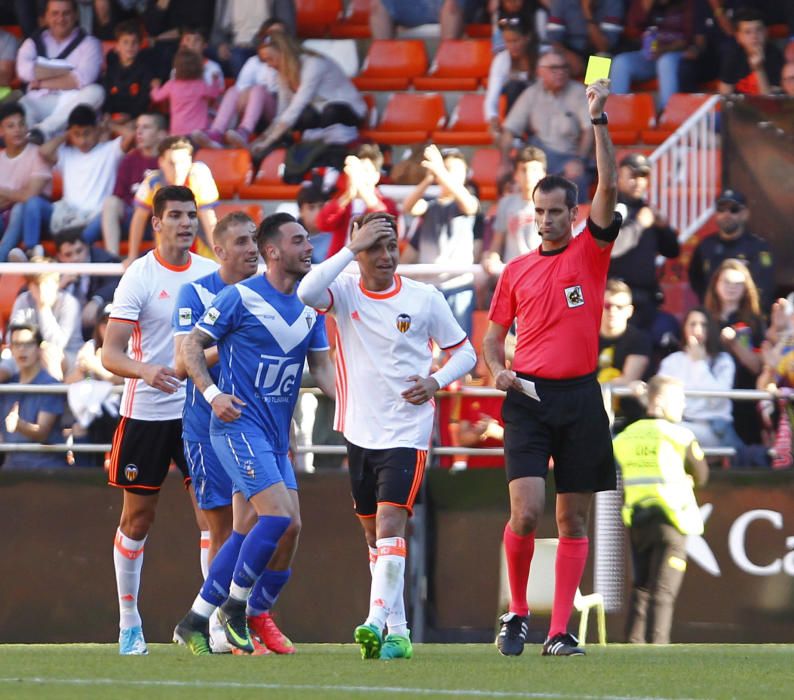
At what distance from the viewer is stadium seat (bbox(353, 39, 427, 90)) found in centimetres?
1803

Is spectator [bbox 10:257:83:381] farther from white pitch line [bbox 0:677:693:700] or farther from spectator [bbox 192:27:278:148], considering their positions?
white pitch line [bbox 0:677:693:700]

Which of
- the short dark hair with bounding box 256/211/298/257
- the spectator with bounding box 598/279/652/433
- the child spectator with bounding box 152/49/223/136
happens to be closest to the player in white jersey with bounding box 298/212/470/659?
the short dark hair with bounding box 256/211/298/257

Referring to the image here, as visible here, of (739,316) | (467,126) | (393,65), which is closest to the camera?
(739,316)

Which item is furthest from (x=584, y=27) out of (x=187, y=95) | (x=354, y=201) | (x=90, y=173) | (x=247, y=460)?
(x=247, y=460)

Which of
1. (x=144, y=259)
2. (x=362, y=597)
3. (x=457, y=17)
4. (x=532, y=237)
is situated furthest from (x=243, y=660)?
(x=457, y=17)

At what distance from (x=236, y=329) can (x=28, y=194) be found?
8522 mm

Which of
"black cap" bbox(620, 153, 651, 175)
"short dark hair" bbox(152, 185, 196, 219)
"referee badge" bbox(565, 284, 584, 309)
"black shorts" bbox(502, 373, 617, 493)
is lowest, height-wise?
"black shorts" bbox(502, 373, 617, 493)

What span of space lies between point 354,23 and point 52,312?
678cm

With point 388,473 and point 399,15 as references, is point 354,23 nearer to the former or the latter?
point 399,15

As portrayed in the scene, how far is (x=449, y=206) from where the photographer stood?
13266 mm

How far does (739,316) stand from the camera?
501 inches

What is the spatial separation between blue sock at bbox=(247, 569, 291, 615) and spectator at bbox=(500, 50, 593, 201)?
21.0 feet

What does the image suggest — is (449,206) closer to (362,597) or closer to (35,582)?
(362,597)

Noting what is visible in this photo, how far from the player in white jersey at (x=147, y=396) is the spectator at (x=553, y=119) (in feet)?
18.8
